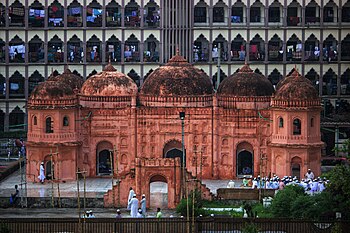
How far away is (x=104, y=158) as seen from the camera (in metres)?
72.6

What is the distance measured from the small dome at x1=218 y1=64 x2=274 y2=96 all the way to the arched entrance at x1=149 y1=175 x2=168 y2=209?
7171 millimetres

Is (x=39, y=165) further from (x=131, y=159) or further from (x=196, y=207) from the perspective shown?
(x=196, y=207)

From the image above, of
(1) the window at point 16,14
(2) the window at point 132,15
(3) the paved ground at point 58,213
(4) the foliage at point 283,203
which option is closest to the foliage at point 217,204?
(3) the paved ground at point 58,213

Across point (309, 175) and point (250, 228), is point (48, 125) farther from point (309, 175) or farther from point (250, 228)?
point (250, 228)

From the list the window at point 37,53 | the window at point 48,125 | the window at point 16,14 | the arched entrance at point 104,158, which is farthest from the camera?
the window at point 37,53

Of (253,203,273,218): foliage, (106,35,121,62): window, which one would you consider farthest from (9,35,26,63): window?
(253,203,273,218): foliage

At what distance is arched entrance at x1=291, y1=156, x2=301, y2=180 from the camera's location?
69.3 m

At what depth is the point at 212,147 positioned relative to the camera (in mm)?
71562

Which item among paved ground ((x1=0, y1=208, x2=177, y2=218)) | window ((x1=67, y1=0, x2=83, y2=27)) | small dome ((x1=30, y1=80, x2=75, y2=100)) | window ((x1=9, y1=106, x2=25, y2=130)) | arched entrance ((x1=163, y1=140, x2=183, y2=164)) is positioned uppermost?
window ((x1=67, y1=0, x2=83, y2=27))

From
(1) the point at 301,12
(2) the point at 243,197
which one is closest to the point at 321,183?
(2) the point at 243,197

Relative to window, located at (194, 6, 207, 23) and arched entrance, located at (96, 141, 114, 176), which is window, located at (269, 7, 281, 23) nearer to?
window, located at (194, 6, 207, 23)

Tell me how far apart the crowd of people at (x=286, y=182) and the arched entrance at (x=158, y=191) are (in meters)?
3.56

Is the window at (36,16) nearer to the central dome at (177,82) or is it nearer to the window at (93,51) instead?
the window at (93,51)

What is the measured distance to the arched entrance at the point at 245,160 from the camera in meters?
71.7
